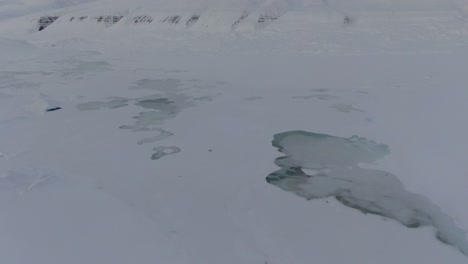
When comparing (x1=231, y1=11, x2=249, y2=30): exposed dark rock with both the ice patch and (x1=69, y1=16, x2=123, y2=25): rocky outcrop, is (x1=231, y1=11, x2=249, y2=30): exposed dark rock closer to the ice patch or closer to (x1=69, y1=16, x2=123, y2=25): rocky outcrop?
(x1=69, y1=16, x2=123, y2=25): rocky outcrop

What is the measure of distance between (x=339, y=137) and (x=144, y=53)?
9.57 m

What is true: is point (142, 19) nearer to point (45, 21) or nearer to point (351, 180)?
point (45, 21)

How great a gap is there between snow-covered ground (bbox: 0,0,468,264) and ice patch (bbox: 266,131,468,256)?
0.03 metres

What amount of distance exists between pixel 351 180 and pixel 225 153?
54.8 inches

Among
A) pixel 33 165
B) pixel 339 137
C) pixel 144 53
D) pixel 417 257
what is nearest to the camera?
pixel 417 257

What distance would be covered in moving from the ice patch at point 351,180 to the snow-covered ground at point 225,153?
27 millimetres

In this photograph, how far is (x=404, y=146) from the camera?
456 cm

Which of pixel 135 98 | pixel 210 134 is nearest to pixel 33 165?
pixel 210 134

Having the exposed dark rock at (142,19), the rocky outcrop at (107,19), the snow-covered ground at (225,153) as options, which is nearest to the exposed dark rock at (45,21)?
the rocky outcrop at (107,19)

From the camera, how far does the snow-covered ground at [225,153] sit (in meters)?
2.85

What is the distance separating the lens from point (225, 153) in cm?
453

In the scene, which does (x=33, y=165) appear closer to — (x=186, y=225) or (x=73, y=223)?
(x=73, y=223)

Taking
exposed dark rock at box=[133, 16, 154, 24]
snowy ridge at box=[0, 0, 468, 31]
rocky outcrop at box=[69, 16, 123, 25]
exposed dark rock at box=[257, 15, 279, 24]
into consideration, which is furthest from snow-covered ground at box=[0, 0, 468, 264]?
rocky outcrop at box=[69, 16, 123, 25]

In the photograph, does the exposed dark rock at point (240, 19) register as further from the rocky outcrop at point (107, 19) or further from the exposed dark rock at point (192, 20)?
the rocky outcrop at point (107, 19)
